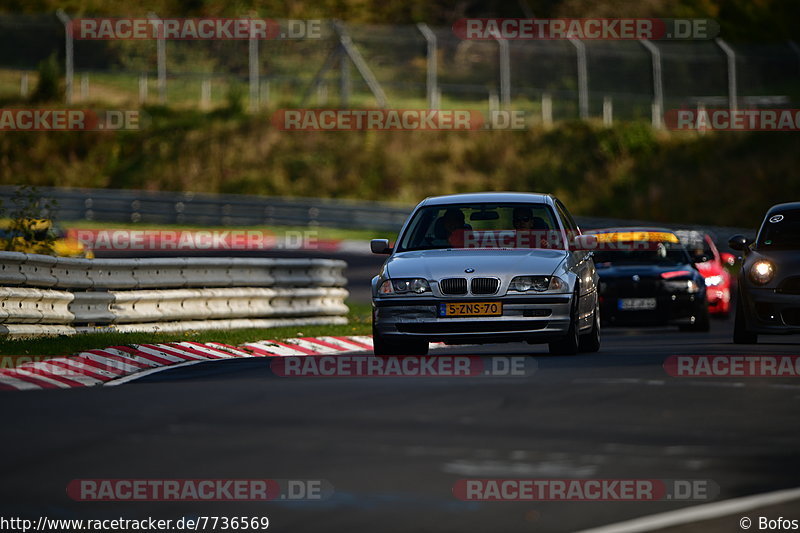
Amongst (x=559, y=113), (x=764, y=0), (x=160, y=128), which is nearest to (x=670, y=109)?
(x=559, y=113)

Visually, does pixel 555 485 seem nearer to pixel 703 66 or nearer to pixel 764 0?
pixel 703 66

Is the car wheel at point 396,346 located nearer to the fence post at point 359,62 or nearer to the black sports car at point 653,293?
the black sports car at point 653,293

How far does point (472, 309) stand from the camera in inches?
569

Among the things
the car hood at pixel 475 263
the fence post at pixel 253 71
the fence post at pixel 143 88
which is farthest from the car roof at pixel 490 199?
the fence post at pixel 143 88

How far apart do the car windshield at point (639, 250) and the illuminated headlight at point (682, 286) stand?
71 centimetres

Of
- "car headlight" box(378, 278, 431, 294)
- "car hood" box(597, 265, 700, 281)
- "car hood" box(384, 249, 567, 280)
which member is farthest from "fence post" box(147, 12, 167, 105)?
"car headlight" box(378, 278, 431, 294)

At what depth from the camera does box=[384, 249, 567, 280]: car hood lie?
14562 millimetres

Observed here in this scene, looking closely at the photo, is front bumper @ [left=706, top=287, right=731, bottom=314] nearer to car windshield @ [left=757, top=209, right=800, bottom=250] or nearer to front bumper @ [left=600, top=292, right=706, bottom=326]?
front bumper @ [left=600, top=292, right=706, bottom=326]

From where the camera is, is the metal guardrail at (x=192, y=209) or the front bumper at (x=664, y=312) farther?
the metal guardrail at (x=192, y=209)

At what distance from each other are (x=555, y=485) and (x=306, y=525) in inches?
55.4

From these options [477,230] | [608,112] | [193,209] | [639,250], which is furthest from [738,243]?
[608,112]

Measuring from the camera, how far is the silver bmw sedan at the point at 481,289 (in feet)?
47.5

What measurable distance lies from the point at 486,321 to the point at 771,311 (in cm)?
380

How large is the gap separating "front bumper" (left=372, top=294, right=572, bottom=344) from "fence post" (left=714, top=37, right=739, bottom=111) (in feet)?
90.8
